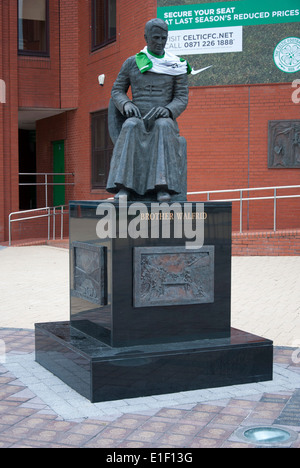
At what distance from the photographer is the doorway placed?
780 inches

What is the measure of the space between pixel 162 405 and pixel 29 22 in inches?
631

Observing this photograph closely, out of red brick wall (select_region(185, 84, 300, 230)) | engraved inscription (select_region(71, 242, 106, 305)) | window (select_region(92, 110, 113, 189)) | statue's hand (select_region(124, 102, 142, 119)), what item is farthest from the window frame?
engraved inscription (select_region(71, 242, 106, 305))

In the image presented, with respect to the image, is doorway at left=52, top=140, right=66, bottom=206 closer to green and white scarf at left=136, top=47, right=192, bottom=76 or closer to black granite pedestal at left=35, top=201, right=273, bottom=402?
green and white scarf at left=136, top=47, right=192, bottom=76

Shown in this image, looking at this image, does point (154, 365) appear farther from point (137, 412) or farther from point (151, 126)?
point (151, 126)

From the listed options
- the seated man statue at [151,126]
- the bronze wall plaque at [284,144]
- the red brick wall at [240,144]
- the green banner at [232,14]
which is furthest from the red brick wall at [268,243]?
the seated man statue at [151,126]

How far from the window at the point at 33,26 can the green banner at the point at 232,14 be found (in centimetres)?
511

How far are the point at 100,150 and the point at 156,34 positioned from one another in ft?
40.1

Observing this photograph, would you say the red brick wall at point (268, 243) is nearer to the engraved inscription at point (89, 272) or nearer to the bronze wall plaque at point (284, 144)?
the bronze wall plaque at point (284, 144)

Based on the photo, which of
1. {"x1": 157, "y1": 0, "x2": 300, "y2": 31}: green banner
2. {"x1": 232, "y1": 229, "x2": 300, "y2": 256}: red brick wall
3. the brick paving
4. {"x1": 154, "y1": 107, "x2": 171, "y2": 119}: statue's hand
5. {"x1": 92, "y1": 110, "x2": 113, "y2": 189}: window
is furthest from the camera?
{"x1": 92, "y1": 110, "x2": 113, "y2": 189}: window

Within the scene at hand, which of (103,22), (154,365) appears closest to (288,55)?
(103,22)

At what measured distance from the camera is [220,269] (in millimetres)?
5371

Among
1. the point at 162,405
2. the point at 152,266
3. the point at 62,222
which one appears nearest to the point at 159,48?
the point at 152,266

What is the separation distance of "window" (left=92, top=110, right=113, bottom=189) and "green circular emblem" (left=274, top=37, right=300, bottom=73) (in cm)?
508

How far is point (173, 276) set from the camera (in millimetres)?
5137
